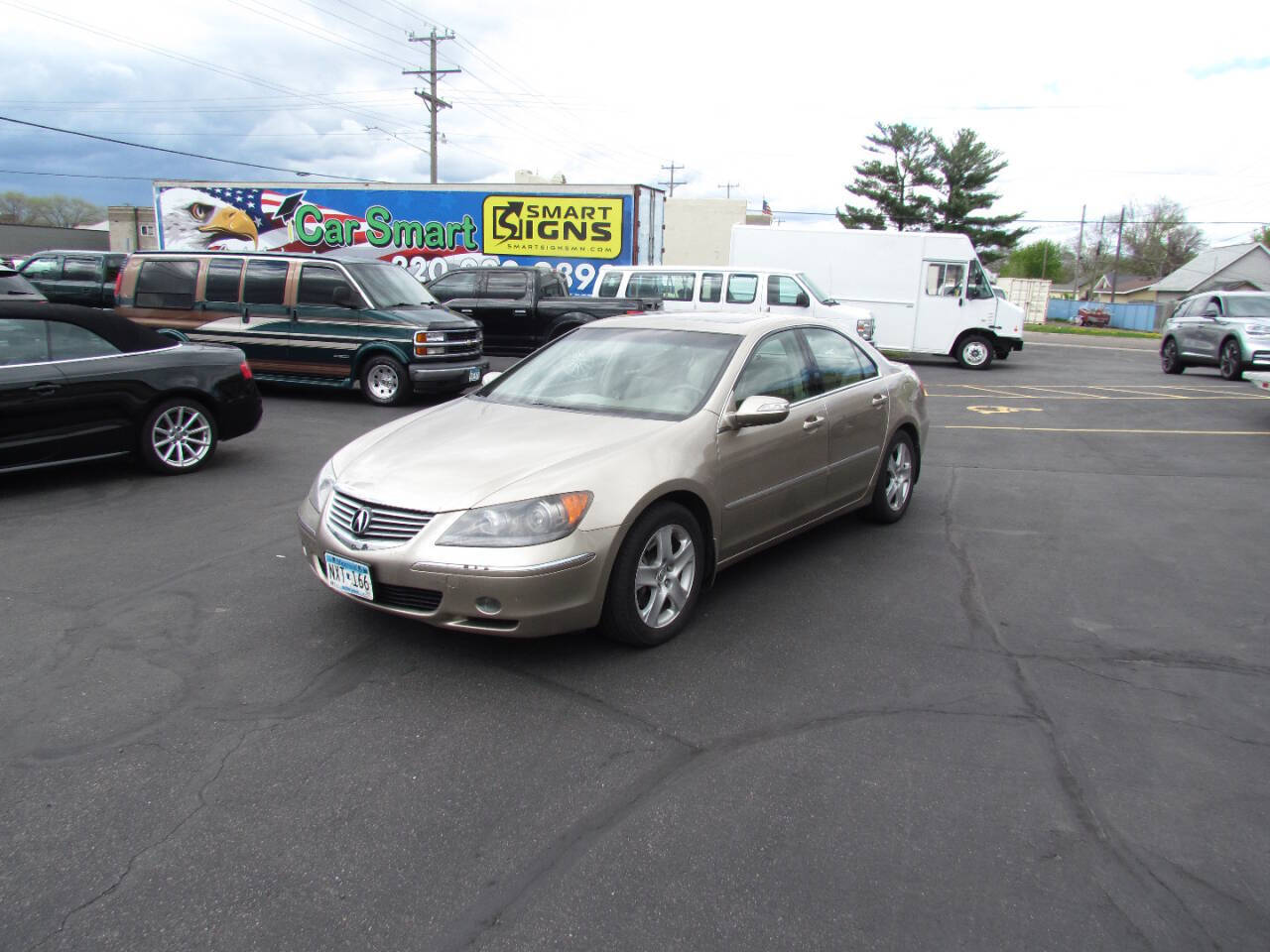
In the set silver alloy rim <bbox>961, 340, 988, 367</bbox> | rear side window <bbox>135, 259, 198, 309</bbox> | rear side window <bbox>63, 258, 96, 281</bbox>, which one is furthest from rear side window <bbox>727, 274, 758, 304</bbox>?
rear side window <bbox>63, 258, 96, 281</bbox>

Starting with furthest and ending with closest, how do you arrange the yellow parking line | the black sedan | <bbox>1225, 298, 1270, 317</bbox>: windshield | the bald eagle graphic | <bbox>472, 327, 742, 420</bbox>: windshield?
the bald eagle graphic
<bbox>1225, 298, 1270, 317</bbox>: windshield
the yellow parking line
the black sedan
<bbox>472, 327, 742, 420</bbox>: windshield

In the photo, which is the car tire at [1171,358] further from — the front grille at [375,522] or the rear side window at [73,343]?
the front grille at [375,522]

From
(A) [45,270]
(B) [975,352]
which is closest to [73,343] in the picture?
(A) [45,270]

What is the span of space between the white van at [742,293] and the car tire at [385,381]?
6104 mm

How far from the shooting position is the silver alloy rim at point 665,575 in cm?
421

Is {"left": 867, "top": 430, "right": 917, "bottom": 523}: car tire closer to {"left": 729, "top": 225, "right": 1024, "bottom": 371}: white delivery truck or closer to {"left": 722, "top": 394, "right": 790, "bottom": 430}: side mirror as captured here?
{"left": 722, "top": 394, "right": 790, "bottom": 430}: side mirror

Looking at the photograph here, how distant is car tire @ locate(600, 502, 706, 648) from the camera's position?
4.05m

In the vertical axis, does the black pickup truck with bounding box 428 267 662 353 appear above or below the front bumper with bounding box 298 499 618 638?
above

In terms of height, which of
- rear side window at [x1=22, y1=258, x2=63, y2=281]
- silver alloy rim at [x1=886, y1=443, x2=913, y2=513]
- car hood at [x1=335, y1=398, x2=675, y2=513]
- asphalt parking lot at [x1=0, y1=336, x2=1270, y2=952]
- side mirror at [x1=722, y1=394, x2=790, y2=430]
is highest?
rear side window at [x1=22, y1=258, x2=63, y2=281]

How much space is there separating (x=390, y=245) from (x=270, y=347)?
35.2 feet

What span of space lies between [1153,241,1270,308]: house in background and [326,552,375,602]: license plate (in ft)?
249

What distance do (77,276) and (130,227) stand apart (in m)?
30.7

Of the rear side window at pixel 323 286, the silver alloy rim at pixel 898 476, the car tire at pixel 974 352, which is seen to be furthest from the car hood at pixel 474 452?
the car tire at pixel 974 352

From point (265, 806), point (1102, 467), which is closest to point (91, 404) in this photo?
point (265, 806)
